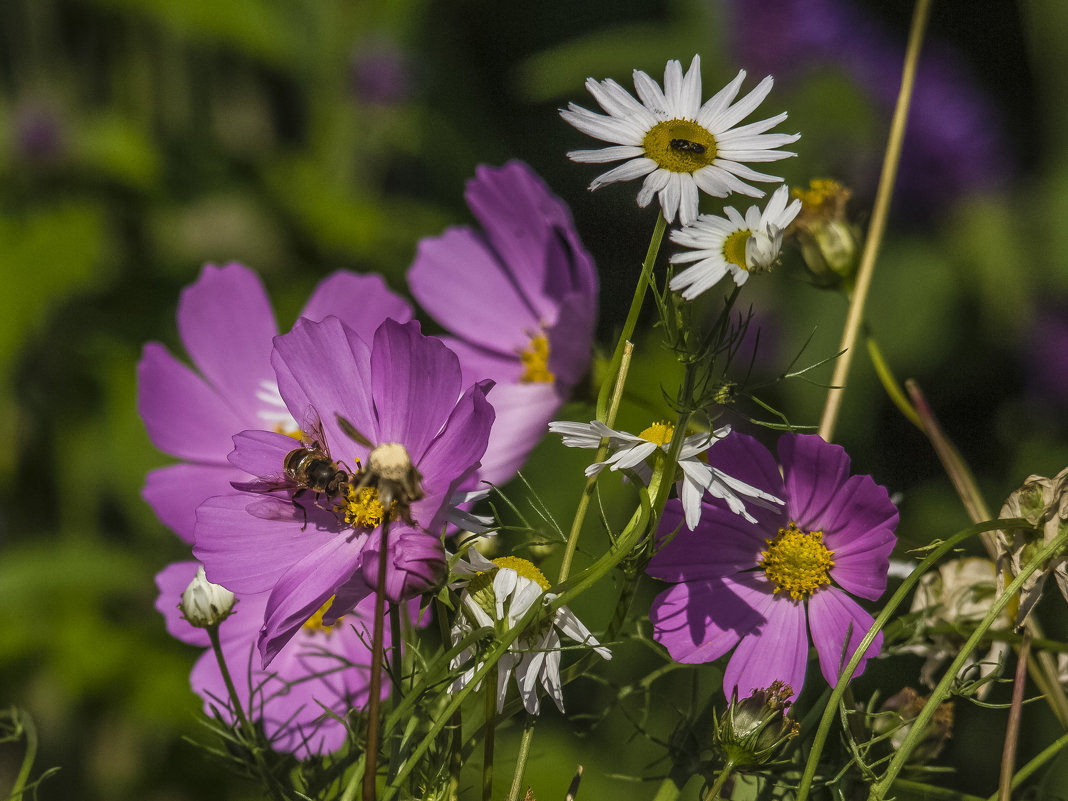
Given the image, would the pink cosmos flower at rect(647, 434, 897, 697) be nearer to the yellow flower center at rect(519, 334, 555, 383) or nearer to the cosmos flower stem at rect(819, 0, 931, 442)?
the cosmos flower stem at rect(819, 0, 931, 442)

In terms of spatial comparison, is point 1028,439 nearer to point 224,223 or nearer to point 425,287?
point 425,287

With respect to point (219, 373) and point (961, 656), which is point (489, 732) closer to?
point (961, 656)

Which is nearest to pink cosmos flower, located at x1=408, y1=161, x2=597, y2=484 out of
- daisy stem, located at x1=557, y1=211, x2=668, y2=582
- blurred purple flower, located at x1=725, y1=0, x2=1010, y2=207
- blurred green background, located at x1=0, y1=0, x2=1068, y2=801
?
daisy stem, located at x1=557, y1=211, x2=668, y2=582

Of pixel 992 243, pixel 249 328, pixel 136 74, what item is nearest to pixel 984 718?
pixel 249 328

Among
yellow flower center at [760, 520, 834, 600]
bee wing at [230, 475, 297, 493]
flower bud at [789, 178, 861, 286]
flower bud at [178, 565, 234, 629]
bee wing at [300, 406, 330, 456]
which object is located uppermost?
flower bud at [789, 178, 861, 286]

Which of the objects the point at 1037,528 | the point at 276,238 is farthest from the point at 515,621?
the point at 276,238

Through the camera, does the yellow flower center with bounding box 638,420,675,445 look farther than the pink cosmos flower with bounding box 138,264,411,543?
No
